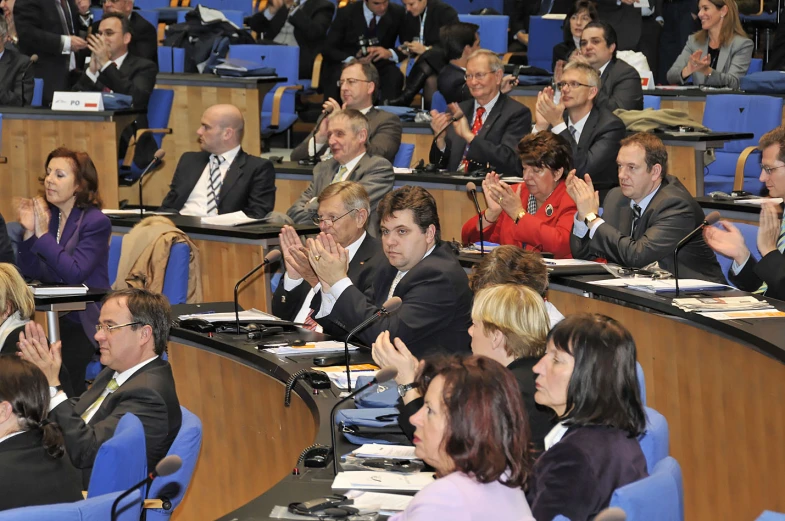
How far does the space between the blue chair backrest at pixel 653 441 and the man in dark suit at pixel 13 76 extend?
686 centimetres

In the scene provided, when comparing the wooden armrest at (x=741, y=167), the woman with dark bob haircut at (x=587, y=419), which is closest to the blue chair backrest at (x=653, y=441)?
the woman with dark bob haircut at (x=587, y=419)

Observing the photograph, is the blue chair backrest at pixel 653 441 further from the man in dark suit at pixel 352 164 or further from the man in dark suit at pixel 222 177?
the man in dark suit at pixel 222 177

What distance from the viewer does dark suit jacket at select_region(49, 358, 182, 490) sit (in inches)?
131

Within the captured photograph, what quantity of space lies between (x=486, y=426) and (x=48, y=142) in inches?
254

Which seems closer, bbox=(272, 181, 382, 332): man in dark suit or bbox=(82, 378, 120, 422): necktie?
bbox=(82, 378, 120, 422): necktie

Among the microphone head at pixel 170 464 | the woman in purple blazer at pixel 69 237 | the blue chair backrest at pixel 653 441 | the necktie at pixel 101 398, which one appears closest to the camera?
the microphone head at pixel 170 464

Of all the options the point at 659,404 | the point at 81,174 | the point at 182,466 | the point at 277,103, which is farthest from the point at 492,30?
the point at 182,466

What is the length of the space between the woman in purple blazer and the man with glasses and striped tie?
9.22 ft

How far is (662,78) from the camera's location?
10.5 meters

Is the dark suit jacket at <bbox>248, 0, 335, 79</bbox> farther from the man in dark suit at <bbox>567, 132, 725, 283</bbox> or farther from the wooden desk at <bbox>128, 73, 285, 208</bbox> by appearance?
the man in dark suit at <bbox>567, 132, 725, 283</bbox>

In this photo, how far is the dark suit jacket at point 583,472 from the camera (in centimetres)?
247

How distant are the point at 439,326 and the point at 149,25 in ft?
20.4

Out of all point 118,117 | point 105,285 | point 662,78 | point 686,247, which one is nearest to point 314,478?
point 686,247

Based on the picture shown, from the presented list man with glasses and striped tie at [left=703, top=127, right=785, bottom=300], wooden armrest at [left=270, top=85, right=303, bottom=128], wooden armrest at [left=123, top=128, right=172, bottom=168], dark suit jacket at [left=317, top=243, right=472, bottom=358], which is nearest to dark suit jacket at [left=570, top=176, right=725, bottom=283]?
man with glasses and striped tie at [left=703, top=127, right=785, bottom=300]
